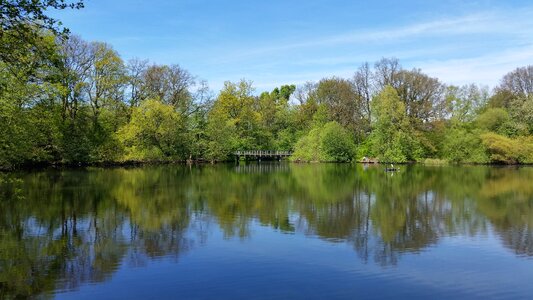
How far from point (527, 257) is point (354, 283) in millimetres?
5424

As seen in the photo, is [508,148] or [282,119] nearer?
[508,148]

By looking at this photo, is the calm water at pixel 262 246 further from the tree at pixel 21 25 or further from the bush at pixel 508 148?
the bush at pixel 508 148

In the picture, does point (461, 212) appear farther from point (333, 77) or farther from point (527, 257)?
point (333, 77)

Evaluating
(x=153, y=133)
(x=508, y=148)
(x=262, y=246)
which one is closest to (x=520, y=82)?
(x=508, y=148)

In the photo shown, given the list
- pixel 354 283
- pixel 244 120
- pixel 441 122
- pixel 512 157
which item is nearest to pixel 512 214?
pixel 354 283

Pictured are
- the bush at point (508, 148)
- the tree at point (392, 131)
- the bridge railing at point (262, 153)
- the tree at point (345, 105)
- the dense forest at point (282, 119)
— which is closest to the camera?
the dense forest at point (282, 119)

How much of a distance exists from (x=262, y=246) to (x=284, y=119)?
6500 cm

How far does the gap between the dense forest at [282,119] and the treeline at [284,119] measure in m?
0.15

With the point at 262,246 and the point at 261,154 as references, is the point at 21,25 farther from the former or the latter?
the point at 261,154

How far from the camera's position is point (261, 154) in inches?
2899

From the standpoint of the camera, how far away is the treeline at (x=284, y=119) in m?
Result: 48.9

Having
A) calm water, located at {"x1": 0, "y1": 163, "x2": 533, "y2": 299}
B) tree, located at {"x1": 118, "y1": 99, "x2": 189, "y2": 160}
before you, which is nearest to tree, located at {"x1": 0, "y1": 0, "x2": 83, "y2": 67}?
calm water, located at {"x1": 0, "y1": 163, "x2": 533, "y2": 299}

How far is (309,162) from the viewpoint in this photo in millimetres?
68812

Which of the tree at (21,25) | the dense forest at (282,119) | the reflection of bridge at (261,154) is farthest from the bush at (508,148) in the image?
the tree at (21,25)
